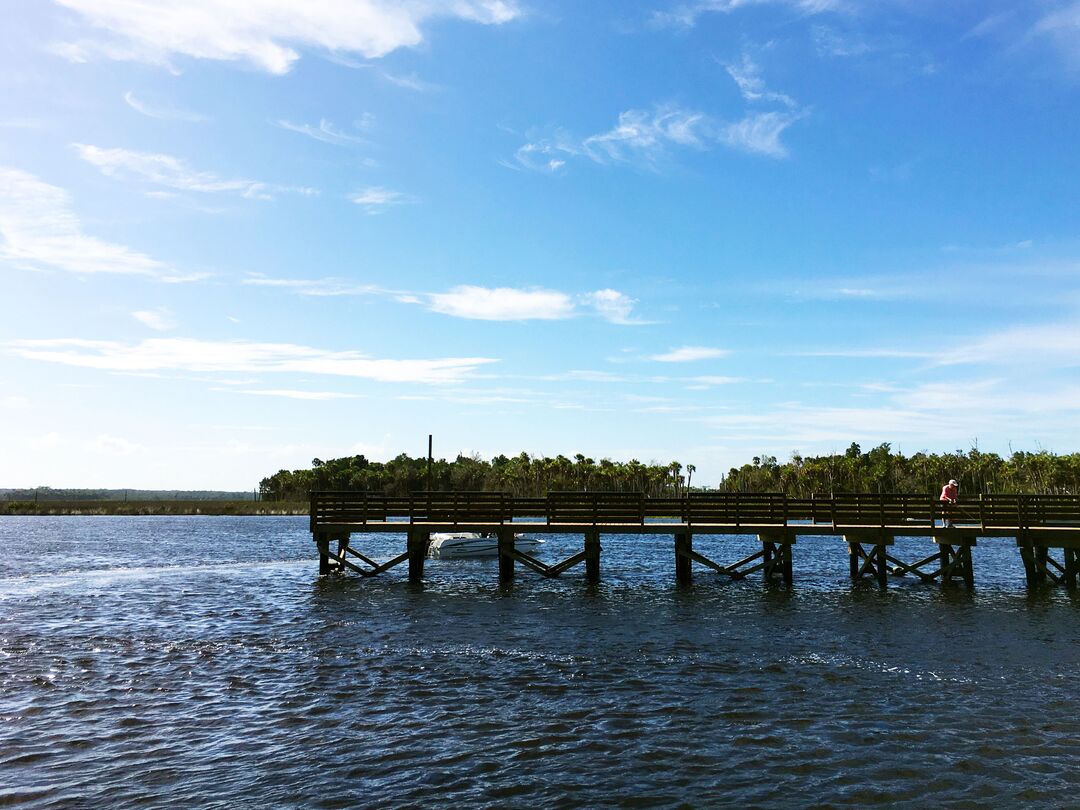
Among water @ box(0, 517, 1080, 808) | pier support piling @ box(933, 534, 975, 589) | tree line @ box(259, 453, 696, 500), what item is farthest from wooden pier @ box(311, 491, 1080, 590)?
tree line @ box(259, 453, 696, 500)

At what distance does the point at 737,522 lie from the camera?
3250 centimetres

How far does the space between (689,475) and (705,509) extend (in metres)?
109

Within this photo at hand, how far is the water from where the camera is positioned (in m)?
10.5

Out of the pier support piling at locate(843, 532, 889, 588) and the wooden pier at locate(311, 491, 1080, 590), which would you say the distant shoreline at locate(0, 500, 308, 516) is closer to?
the wooden pier at locate(311, 491, 1080, 590)

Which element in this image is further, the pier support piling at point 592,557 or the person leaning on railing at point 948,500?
the pier support piling at point 592,557

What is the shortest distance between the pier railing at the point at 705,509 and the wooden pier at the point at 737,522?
5 centimetres

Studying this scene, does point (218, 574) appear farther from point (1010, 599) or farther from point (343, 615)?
point (1010, 599)

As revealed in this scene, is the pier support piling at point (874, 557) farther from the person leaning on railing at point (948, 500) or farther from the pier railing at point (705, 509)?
the person leaning on railing at point (948, 500)

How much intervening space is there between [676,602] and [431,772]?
17480mm

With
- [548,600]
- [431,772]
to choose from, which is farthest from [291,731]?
[548,600]

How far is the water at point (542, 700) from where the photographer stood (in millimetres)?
10453

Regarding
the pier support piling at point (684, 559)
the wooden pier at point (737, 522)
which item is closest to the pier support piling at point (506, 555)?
the wooden pier at point (737, 522)

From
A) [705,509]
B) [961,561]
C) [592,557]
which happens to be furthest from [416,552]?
[961,561]

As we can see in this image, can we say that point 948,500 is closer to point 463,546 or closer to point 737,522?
point 737,522
